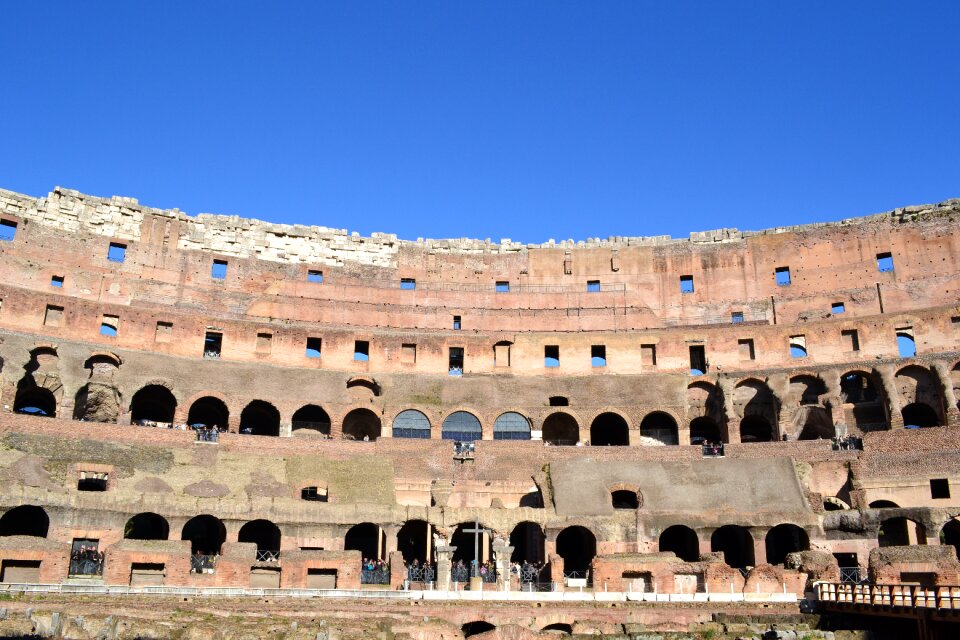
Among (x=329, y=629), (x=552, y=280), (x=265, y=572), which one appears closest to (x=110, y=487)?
(x=265, y=572)

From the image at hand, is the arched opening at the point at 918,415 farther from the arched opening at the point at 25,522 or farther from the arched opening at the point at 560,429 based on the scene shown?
the arched opening at the point at 25,522

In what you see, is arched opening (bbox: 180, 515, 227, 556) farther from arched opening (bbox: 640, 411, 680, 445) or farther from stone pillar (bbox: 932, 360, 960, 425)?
stone pillar (bbox: 932, 360, 960, 425)

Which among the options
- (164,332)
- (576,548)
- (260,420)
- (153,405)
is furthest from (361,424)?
(576,548)

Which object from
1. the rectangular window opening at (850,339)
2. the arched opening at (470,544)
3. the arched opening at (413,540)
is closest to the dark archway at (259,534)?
the arched opening at (413,540)

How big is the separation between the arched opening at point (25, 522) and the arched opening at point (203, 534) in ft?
17.2

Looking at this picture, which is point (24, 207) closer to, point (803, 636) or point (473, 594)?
point (473, 594)

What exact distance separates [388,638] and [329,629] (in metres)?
1.53

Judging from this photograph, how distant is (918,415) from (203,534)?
34927 mm

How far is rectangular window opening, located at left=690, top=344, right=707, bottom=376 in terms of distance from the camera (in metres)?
49.2

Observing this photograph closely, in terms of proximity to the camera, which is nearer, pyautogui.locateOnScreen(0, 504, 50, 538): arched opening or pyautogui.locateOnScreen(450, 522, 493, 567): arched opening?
pyautogui.locateOnScreen(450, 522, 493, 567): arched opening

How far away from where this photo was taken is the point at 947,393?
131 feet

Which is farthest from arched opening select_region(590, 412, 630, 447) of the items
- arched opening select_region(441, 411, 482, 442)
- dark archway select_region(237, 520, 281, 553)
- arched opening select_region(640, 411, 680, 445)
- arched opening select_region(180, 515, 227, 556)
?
arched opening select_region(180, 515, 227, 556)

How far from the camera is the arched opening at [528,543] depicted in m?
34.6

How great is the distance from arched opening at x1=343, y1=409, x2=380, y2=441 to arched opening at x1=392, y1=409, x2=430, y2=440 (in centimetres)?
143
